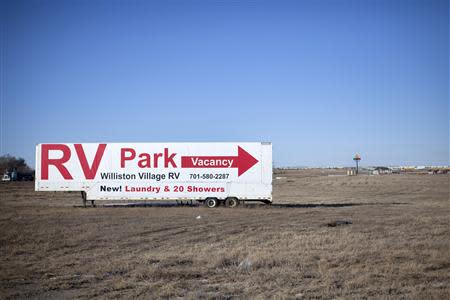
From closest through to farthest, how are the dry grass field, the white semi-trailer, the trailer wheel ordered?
the dry grass field
the white semi-trailer
the trailer wheel

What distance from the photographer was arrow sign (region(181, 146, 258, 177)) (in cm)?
2622

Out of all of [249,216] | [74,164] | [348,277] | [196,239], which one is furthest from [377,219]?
[74,164]

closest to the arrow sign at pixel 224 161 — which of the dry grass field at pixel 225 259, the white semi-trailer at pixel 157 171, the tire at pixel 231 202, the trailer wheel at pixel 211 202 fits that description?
the white semi-trailer at pixel 157 171

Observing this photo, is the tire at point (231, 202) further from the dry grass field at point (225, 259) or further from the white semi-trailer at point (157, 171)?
the dry grass field at point (225, 259)

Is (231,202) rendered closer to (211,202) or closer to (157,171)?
(211,202)

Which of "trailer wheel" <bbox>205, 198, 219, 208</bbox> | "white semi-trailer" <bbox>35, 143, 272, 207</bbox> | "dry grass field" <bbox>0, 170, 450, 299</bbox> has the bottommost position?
"dry grass field" <bbox>0, 170, 450, 299</bbox>

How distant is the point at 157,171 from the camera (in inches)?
1033

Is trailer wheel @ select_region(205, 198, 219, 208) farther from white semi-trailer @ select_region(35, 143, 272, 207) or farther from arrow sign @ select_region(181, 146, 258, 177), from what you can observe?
arrow sign @ select_region(181, 146, 258, 177)

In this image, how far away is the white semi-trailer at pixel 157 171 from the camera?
26.2 meters

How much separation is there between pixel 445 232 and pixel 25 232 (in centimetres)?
1408

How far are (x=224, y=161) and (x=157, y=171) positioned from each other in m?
3.92

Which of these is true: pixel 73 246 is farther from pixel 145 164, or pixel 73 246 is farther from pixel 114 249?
pixel 145 164

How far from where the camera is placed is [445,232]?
49.5 ft

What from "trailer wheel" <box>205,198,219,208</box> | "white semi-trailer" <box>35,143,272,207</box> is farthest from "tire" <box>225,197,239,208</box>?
"trailer wheel" <box>205,198,219,208</box>
